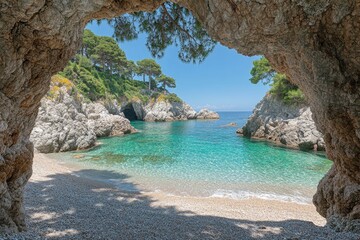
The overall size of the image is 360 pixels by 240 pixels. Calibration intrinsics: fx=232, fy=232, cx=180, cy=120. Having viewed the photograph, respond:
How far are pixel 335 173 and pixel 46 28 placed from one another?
6.99 metres

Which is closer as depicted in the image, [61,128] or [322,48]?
[322,48]

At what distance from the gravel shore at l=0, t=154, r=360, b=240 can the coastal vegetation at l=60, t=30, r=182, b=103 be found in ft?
47.1

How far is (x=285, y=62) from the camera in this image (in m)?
5.56

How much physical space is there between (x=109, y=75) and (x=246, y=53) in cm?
4821

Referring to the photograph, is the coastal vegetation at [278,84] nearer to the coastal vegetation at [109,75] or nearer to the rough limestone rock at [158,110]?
the coastal vegetation at [109,75]

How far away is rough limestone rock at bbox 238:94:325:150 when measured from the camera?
75.4 ft

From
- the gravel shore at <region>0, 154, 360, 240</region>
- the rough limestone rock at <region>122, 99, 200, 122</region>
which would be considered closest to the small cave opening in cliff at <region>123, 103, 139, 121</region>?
the rough limestone rock at <region>122, 99, 200, 122</region>

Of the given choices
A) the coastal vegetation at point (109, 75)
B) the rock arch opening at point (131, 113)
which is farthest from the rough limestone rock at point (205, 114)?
the rock arch opening at point (131, 113)

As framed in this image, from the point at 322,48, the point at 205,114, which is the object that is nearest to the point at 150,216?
the point at 322,48

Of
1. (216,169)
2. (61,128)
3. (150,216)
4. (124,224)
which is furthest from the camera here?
(61,128)

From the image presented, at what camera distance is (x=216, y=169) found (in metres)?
15.4

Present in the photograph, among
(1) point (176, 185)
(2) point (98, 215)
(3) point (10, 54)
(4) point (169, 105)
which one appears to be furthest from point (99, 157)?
(4) point (169, 105)

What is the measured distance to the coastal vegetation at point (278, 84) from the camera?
84.5 feet

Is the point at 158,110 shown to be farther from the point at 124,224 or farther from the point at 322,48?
the point at 322,48
